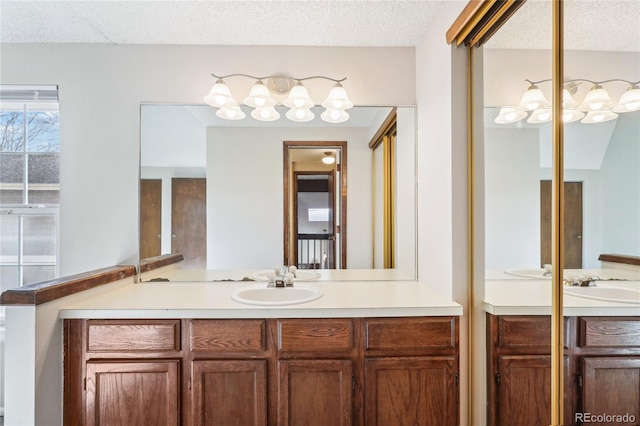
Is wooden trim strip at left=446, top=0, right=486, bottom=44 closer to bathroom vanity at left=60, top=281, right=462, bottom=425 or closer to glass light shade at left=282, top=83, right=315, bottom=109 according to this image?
glass light shade at left=282, top=83, right=315, bottom=109

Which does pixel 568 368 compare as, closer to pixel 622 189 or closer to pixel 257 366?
pixel 622 189

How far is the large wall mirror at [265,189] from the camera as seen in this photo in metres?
2.13

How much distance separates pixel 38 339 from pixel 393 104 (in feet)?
7.42

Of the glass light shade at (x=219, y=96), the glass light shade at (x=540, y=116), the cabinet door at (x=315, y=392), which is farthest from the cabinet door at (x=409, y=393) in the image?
the glass light shade at (x=219, y=96)

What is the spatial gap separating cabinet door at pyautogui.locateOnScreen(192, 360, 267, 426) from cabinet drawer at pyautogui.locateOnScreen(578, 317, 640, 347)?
4.05 ft

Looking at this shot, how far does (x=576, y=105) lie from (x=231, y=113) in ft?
5.95

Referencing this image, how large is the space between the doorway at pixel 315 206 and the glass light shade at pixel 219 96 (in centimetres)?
46

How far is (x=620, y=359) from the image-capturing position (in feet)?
2.86

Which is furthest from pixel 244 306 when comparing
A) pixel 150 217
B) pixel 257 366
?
pixel 150 217

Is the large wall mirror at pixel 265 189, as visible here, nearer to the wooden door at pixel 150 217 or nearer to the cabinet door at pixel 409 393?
the wooden door at pixel 150 217

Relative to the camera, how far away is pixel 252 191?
216cm

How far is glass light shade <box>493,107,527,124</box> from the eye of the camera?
123 centimetres

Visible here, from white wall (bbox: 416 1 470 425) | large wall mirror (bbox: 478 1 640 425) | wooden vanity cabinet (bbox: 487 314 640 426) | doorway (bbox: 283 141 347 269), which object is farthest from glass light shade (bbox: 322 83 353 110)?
wooden vanity cabinet (bbox: 487 314 640 426)

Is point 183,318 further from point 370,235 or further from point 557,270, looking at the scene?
point 557,270
